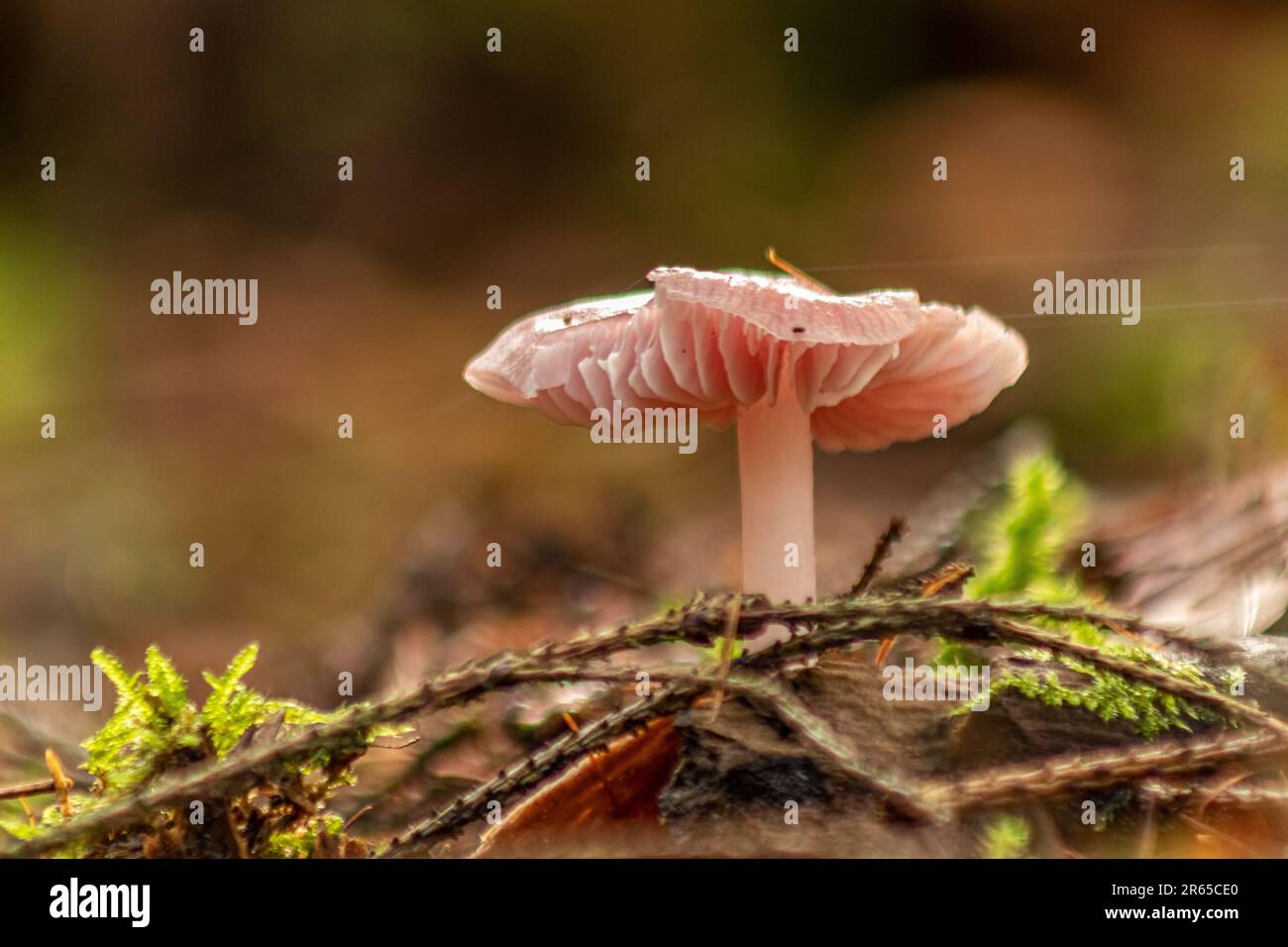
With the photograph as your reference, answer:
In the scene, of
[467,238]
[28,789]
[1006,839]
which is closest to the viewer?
[1006,839]

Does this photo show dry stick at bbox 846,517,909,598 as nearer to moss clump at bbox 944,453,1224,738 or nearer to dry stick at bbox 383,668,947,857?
moss clump at bbox 944,453,1224,738

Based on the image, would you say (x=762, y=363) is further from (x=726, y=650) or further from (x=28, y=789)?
(x=28, y=789)

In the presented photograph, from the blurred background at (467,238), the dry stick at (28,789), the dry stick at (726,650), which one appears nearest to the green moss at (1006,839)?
the dry stick at (726,650)

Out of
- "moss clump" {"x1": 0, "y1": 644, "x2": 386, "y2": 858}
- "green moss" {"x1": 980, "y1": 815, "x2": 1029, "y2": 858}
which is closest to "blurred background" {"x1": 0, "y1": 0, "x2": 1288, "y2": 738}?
"moss clump" {"x1": 0, "y1": 644, "x2": 386, "y2": 858}

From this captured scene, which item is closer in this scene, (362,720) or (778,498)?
(362,720)

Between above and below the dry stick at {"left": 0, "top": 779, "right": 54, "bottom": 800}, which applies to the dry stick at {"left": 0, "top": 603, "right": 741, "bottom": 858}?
above

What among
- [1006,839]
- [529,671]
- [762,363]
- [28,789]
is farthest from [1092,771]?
[28,789]
